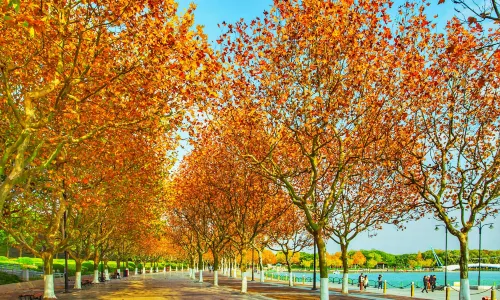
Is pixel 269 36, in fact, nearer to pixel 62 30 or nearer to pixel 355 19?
pixel 355 19

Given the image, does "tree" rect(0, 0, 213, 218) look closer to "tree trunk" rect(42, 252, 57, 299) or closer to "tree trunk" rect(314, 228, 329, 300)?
"tree trunk" rect(314, 228, 329, 300)

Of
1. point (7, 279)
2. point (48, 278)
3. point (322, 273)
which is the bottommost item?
point (7, 279)

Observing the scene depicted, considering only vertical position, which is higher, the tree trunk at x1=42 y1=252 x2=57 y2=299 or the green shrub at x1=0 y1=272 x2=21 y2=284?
the tree trunk at x1=42 y1=252 x2=57 y2=299

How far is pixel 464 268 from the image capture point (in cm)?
2220

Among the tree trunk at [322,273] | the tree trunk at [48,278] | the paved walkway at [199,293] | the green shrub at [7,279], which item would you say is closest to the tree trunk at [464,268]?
the tree trunk at [322,273]

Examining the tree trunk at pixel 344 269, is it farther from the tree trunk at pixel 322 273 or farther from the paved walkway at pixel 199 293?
the tree trunk at pixel 322 273

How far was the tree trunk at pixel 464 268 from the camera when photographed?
21.5 metres

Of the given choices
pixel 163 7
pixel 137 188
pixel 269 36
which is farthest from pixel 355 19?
pixel 137 188

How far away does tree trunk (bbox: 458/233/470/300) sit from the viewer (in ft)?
70.4

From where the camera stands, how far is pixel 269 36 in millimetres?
19922

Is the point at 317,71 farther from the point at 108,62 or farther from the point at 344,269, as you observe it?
the point at 344,269

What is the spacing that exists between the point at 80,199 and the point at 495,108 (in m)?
20.9

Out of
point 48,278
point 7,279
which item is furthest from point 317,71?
point 7,279

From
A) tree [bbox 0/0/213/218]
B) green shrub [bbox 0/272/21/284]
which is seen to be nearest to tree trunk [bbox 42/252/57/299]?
tree [bbox 0/0/213/218]
